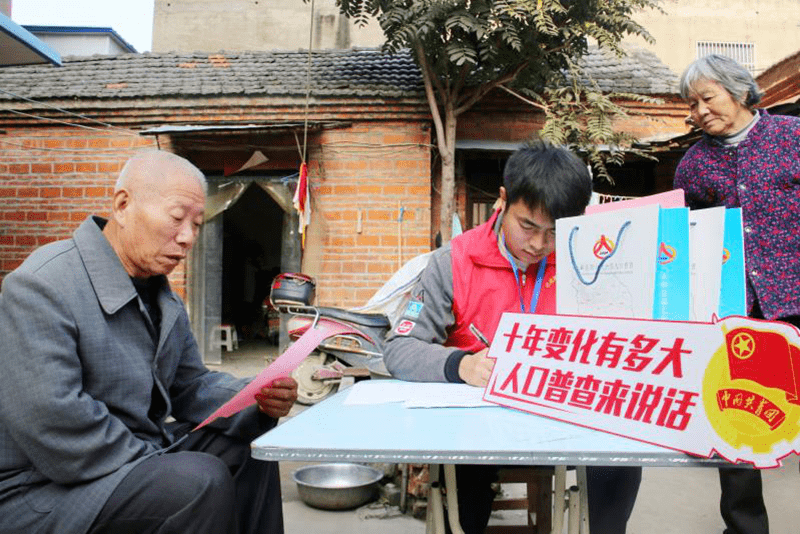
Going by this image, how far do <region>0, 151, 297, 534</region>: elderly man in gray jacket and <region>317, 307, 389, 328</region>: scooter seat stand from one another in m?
3.45

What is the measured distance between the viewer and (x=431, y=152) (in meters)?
7.51

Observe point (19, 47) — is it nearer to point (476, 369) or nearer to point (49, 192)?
point (49, 192)

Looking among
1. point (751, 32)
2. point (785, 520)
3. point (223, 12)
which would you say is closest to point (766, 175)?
point (785, 520)

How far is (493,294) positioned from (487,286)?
3cm

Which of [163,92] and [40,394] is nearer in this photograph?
[40,394]

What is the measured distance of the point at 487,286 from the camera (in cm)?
195

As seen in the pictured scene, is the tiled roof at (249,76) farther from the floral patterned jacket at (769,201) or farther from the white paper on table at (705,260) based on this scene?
the white paper on table at (705,260)

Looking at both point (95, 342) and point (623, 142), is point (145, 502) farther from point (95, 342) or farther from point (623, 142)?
point (623, 142)

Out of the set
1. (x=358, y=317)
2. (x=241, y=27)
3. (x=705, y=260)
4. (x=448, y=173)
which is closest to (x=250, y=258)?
(x=241, y=27)

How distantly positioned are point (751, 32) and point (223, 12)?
14.0m

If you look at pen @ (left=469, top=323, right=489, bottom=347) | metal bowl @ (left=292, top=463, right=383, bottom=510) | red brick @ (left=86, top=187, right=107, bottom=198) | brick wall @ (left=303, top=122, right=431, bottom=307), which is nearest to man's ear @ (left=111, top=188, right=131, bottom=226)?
pen @ (left=469, top=323, right=489, bottom=347)

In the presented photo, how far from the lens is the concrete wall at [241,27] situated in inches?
595

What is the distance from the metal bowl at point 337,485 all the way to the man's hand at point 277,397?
1746 mm

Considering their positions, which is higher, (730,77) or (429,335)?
(730,77)
